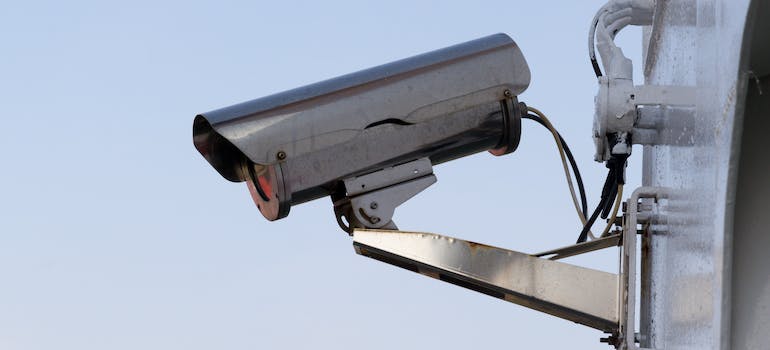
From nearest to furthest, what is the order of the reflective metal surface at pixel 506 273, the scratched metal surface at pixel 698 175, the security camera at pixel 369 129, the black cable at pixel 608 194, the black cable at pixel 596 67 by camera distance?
1. the scratched metal surface at pixel 698 175
2. the security camera at pixel 369 129
3. the reflective metal surface at pixel 506 273
4. the black cable at pixel 608 194
5. the black cable at pixel 596 67

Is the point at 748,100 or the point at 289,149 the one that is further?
the point at 289,149

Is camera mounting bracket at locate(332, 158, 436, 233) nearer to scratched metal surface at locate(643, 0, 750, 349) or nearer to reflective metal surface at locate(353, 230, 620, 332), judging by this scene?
reflective metal surface at locate(353, 230, 620, 332)

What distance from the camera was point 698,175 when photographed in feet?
10.3

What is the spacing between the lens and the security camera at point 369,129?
14.3 ft

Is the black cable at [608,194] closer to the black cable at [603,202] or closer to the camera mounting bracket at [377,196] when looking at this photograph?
the black cable at [603,202]

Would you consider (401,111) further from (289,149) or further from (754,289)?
(754,289)

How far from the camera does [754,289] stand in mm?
2648

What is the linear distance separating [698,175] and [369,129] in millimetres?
A: 1635

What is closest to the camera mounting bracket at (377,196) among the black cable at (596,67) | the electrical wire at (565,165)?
the electrical wire at (565,165)

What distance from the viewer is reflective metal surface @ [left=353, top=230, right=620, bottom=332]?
14.8 ft

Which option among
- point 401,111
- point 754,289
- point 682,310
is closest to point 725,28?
point 754,289

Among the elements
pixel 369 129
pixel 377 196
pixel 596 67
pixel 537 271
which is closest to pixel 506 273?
pixel 537 271

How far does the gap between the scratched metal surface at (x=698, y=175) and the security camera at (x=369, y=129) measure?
658 mm

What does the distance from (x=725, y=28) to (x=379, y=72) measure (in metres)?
2.13
